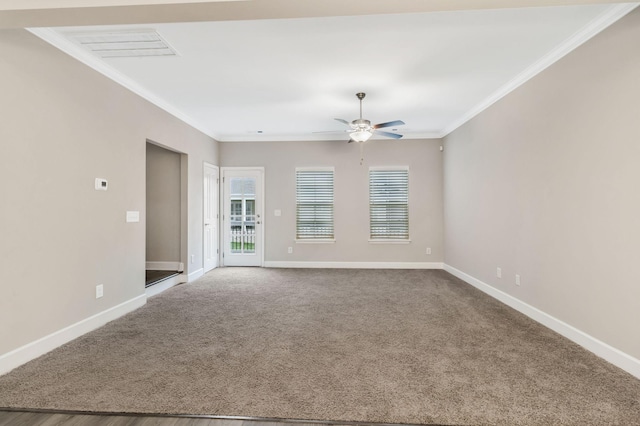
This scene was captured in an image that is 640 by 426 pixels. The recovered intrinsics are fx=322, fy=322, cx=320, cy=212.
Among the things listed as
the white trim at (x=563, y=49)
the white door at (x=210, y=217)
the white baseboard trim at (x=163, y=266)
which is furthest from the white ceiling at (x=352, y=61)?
the white baseboard trim at (x=163, y=266)

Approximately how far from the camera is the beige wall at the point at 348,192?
263 inches

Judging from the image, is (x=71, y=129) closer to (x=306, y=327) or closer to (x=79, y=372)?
(x=79, y=372)

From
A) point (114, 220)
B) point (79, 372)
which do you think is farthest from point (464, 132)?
point (79, 372)

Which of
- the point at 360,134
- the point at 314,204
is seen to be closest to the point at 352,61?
the point at 360,134

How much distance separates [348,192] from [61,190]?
4852mm

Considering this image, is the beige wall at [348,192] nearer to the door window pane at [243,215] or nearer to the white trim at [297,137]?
the white trim at [297,137]

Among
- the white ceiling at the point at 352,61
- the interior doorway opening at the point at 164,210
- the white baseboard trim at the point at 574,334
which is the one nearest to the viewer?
the white baseboard trim at the point at 574,334

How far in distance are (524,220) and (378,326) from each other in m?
2.11

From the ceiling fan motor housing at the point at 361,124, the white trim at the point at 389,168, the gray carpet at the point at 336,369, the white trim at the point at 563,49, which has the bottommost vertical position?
the gray carpet at the point at 336,369

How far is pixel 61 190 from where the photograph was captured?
9.68 feet

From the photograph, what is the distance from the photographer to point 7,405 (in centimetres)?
201

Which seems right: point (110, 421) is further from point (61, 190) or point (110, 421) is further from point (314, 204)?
point (314, 204)

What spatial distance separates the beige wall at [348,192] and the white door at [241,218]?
0.20m

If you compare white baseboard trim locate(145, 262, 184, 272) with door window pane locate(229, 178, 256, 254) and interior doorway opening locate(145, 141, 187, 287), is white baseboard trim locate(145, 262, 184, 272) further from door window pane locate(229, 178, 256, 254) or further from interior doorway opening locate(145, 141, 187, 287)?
door window pane locate(229, 178, 256, 254)
